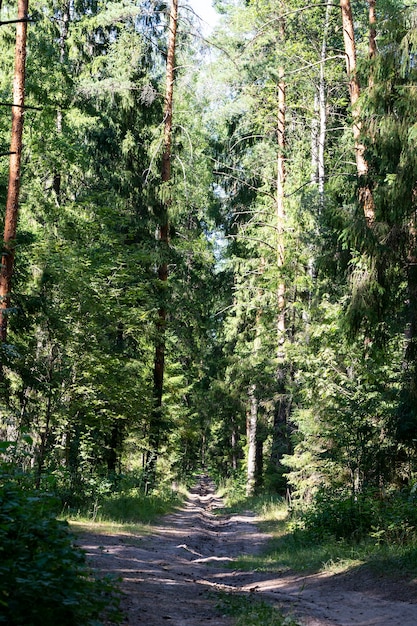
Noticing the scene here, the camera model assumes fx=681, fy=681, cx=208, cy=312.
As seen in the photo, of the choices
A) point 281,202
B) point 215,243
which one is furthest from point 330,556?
point 215,243

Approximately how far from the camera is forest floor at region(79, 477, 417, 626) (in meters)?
6.54

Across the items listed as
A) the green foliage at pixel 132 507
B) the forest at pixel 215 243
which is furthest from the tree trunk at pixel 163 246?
the green foliage at pixel 132 507

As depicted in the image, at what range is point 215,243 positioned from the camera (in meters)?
28.2

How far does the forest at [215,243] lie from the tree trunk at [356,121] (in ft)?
0.16

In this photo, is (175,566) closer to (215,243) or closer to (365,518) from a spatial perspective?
(365,518)

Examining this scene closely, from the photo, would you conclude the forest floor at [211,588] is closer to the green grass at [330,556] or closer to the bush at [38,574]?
the green grass at [330,556]

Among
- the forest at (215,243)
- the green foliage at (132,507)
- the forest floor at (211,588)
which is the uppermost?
the forest at (215,243)

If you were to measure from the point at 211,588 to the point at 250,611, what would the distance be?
5.97 ft

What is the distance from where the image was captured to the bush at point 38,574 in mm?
3805

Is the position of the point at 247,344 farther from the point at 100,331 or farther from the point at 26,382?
the point at 26,382

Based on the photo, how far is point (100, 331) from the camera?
50.4 feet

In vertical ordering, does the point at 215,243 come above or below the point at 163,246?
above

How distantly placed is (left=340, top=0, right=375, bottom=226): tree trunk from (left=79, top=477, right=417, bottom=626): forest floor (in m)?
5.43

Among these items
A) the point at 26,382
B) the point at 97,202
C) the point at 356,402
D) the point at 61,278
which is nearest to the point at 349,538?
the point at 356,402
